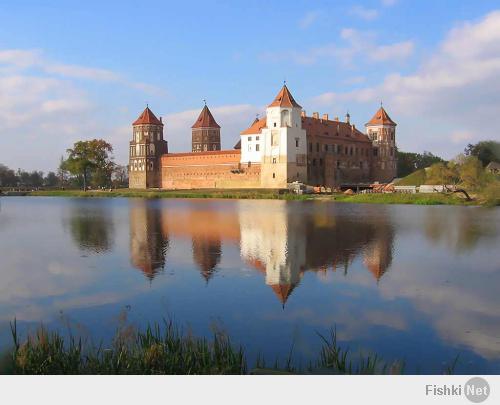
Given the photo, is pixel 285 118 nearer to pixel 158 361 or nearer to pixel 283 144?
pixel 283 144

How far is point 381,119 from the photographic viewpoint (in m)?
63.0

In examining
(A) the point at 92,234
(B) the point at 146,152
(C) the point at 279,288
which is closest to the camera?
(C) the point at 279,288

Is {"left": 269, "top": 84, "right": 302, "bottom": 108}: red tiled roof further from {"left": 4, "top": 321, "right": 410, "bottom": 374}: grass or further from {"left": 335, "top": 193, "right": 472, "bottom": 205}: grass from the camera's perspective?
{"left": 4, "top": 321, "right": 410, "bottom": 374}: grass

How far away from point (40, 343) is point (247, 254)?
24.2ft

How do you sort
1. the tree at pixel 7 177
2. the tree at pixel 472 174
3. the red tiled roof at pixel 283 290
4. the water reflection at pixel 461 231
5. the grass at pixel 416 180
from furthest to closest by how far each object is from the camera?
1. the tree at pixel 7 177
2. the grass at pixel 416 180
3. the tree at pixel 472 174
4. the water reflection at pixel 461 231
5. the red tiled roof at pixel 283 290

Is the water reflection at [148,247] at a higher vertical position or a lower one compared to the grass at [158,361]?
higher

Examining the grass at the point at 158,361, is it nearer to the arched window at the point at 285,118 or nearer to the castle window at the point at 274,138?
the arched window at the point at 285,118

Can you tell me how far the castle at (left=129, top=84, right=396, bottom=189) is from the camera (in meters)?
53.6

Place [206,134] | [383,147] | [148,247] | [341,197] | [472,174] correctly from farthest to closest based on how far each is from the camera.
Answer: [206,134]
[383,147]
[341,197]
[472,174]
[148,247]

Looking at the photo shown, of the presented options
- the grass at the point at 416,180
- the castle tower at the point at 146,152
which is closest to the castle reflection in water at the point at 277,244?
the grass at the point at 416,180

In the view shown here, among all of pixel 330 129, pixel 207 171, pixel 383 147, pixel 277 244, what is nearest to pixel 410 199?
pixel 277 244

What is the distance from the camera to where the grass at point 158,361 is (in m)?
4.84

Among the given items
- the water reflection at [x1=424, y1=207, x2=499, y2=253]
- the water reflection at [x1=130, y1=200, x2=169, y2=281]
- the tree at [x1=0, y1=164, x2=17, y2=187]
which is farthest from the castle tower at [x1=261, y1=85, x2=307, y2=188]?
the tree at [x1=0, y1=164, x2=17, y2=187]

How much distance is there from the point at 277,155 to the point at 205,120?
19787 mm
